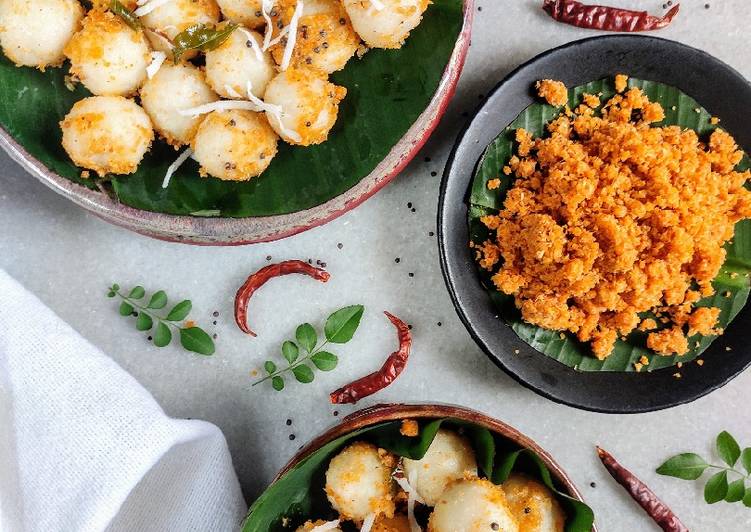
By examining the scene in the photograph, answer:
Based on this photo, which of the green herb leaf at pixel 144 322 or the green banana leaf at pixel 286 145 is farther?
the green herb leaf at pixel 144 322

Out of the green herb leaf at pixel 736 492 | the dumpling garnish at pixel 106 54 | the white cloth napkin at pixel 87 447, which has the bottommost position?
the white cloth napkin at pixel 87 447

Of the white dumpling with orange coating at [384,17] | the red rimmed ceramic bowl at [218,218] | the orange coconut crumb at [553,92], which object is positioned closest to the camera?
the white dumpling with orange coating at [384,17]

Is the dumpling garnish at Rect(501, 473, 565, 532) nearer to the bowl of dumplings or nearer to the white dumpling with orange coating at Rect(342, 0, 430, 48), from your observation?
the bowl of dumplings

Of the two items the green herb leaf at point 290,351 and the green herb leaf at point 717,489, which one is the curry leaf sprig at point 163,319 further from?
the green herb leaf at point 717,489

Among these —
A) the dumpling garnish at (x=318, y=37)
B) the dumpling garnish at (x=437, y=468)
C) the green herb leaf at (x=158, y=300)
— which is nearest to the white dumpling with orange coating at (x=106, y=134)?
the dumpling garnish at (x=318, y=37)

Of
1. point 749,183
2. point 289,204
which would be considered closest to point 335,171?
point 289,204

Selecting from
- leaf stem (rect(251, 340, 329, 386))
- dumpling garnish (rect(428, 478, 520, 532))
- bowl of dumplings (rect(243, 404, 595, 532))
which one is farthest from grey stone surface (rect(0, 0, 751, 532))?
dumpling garnish (rect(428, 478, 520, 532))

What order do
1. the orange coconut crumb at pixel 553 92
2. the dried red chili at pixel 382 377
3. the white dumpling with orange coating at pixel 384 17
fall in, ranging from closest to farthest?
the white dumpling with orange coating at pixel 384 17, the orange coconut crumb at pixel 553 92, the dried red chili at pixel 382 377
